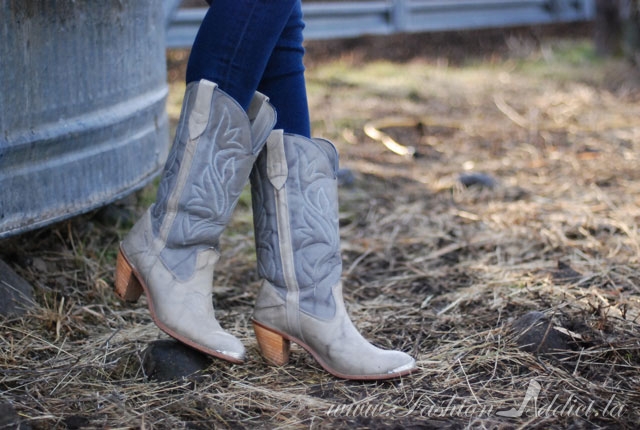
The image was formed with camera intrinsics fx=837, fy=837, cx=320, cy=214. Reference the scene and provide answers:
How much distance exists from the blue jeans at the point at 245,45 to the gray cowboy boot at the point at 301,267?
129mm

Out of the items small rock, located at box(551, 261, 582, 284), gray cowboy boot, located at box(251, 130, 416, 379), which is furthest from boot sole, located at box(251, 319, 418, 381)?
small rock, located at box(551, 261, 582, 284)

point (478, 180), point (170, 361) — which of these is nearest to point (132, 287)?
point (170, 361)

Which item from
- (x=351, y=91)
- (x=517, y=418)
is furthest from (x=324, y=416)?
(x=351, y=91)

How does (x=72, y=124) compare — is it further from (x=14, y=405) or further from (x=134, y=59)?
(x=14, y=405)

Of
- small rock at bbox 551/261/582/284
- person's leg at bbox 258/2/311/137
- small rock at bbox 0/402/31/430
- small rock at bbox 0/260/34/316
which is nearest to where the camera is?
small rock at bbox 0/402/31/430

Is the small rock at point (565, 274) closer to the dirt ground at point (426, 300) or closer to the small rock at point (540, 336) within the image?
the dirt ground at point (426, 300)

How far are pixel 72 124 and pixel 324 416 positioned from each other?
881mm

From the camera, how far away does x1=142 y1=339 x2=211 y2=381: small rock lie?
1582 millimetres

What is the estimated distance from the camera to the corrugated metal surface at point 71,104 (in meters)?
1.70

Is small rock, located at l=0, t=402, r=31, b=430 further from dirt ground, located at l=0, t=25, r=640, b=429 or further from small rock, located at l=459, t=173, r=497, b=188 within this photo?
small rock, located at l=459, t=173, r=497, b=188

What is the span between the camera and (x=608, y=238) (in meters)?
2.49

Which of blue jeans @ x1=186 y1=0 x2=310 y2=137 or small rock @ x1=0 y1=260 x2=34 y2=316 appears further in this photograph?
small rock @ x1=0 y1=260 x2=34 y2=316

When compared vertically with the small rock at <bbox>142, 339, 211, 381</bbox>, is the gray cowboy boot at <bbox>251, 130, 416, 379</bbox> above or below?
above

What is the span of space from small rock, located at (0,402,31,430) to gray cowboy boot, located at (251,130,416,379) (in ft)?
1.60
